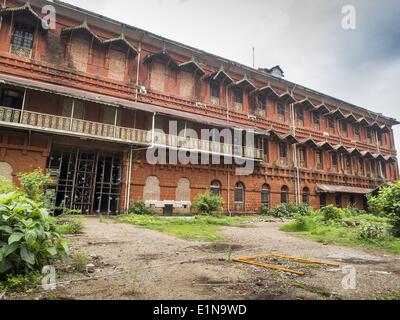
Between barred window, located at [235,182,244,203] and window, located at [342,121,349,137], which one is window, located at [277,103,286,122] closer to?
barred window, located at [235,182,244,203]

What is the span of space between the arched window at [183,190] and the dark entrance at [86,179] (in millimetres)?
3772

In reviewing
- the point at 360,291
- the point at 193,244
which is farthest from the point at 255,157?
the point at 360,291

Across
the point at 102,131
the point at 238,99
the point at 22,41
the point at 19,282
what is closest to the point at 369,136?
the point at 238,99

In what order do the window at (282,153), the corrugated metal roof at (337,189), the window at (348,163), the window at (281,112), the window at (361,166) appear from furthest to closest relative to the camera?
the window at (361,166) < the window at (348,163) < the window at (281,112) < the corrugated metal roof at (337,189) < the window at (282,153)

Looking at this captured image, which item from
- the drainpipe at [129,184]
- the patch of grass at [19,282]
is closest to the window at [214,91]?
the drainpipe at [129,184]

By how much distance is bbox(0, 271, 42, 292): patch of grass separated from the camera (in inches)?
124

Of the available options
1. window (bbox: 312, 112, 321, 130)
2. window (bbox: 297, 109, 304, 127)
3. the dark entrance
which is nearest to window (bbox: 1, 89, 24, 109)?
the dark entrance

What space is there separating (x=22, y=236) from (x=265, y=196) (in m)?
19.8

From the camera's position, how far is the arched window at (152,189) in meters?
16.3

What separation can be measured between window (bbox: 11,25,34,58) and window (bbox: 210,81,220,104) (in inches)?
477

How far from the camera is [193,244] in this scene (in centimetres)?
724

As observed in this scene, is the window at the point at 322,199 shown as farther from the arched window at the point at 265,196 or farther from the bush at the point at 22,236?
the bush at the point at 22,236

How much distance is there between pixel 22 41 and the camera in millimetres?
14875

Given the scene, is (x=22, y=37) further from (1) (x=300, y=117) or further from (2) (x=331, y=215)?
(1) (x=300, y=117)
